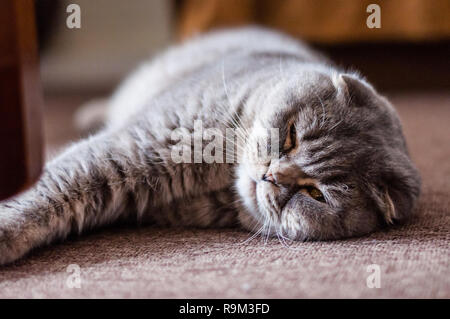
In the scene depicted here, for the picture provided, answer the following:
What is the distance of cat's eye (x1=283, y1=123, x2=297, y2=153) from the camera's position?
1301mm

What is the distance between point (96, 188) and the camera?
1306mm

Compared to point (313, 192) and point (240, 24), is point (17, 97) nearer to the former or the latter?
point (313, 192)

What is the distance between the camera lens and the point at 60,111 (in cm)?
292

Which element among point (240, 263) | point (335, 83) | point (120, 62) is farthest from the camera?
point (120, 62)

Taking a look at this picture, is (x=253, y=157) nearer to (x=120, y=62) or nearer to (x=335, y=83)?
(x=335, y=83)

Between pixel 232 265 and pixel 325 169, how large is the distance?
0.33 meters

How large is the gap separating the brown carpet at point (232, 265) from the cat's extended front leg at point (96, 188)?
2.0 inches

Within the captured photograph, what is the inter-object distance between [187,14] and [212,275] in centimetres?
200

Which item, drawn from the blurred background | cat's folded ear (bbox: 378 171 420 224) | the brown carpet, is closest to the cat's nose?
the brown carpet
